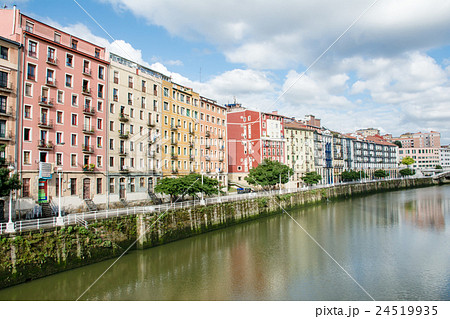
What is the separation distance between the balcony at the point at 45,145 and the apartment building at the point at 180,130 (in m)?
17.1

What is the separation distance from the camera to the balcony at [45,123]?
31.6 metres

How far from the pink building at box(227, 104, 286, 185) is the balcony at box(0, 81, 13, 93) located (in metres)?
48.5

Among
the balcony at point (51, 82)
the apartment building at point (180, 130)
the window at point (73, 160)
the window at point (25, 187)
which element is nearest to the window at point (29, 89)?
the balcony at point (51, 82)

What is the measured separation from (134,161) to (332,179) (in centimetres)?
7868

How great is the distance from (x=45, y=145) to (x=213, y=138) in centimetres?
3289

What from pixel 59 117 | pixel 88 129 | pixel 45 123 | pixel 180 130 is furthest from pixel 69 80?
pixel 180 130

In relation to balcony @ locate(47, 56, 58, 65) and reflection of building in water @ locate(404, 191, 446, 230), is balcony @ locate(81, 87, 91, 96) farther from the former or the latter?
reflection of building in water @ locate(404, 191, 446, 230)

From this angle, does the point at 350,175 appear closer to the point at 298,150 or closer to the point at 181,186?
the point at 298,150

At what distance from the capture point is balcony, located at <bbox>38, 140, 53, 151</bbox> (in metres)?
31.5

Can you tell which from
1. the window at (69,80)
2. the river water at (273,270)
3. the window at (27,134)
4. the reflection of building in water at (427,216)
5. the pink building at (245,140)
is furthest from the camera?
the pink building at (245,140)

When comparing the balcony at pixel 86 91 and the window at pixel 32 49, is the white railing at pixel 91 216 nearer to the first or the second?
the balcony at pixel 86 91

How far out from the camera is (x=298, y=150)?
8825 centimetres

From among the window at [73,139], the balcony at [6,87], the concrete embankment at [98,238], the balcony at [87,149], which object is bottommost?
the concrete embankment at [98,238]

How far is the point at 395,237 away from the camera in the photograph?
35.5 metres
